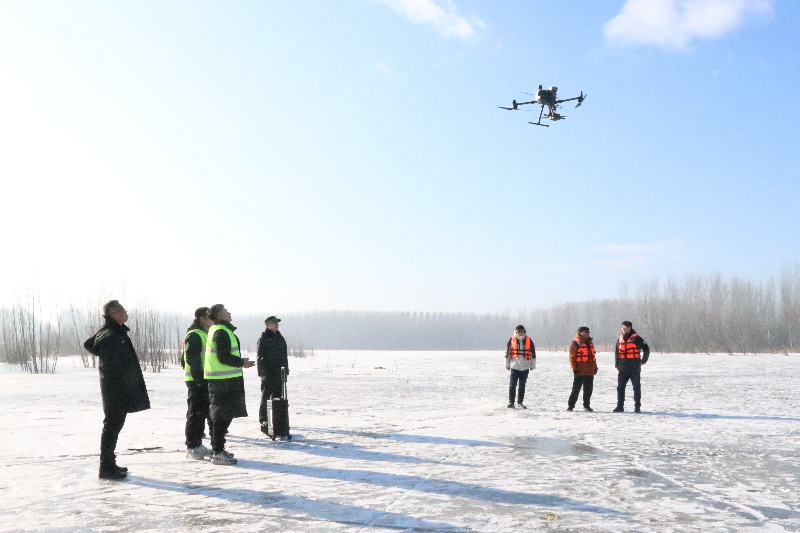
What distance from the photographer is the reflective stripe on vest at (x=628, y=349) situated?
11734 millimetres

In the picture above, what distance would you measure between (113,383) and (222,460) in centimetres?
148

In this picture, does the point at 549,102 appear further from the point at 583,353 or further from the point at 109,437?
the point at 109,437

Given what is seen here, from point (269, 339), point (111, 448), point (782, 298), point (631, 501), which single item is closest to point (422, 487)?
point (631, 501)

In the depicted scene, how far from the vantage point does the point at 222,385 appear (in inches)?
271

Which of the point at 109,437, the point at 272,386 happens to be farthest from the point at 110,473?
the point at 272,386

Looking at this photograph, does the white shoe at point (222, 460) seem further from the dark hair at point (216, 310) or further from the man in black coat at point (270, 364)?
the man in black coat at point (270, 364)

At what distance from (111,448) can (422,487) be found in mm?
3067

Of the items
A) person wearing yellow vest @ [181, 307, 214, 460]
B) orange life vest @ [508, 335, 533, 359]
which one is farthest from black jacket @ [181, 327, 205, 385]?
orange life vest @ [508, 335, 533, 359]

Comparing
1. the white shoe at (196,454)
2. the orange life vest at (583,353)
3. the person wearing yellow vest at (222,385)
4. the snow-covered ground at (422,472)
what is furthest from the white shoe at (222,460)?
the orange life vest at (583,353)

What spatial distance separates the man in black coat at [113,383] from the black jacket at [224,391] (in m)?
0.79

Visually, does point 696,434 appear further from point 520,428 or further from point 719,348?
point 719,348

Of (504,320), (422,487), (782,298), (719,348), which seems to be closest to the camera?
(422,487)

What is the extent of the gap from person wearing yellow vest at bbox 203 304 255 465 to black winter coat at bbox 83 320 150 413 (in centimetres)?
81

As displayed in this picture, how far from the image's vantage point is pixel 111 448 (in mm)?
6145
